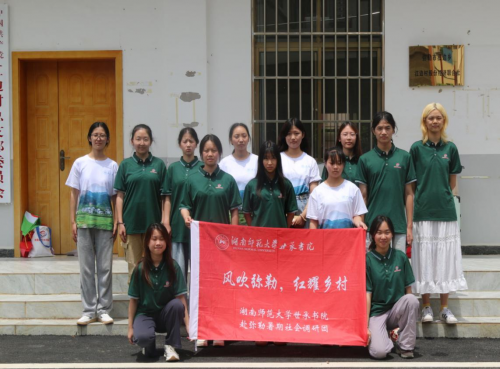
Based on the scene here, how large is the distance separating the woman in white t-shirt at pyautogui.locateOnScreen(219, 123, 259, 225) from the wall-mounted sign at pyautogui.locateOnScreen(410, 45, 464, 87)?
3.20 meters

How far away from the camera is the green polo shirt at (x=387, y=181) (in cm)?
597

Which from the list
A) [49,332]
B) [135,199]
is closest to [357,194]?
[135,199]

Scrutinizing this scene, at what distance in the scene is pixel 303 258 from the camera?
5715 mm

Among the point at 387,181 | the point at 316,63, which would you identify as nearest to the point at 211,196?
the point at 387,181

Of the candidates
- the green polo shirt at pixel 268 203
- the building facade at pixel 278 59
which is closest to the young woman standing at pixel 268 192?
the green polo shirt at pixel 268 203

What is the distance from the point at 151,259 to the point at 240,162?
1.24 meters

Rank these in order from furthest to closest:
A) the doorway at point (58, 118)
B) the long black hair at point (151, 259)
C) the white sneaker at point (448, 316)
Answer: the doorway at point (58, 118) → the white sneaker at point (448, 316) → the long black hair at point (151, 259)

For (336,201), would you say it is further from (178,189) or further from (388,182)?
(178,189)

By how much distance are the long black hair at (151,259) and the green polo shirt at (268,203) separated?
706 millimetres

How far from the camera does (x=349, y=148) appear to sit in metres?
6.31

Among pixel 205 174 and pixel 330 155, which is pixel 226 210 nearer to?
pixel 205 174

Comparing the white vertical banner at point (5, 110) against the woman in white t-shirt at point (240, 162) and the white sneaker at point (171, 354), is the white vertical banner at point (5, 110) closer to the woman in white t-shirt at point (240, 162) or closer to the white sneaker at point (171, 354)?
the woman in white t-shirt at point (240, 162)

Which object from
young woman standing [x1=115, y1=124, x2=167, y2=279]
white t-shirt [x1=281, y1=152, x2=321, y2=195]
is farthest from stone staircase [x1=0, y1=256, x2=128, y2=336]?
white t-shirt [x1=281, y1=152, x2=321, y2=195]

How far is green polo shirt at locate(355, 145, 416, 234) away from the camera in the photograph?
597 cm
